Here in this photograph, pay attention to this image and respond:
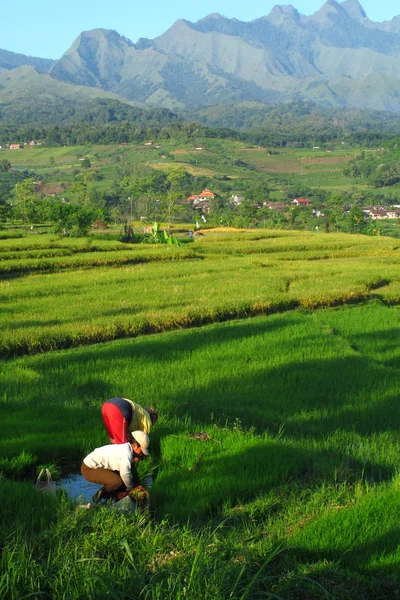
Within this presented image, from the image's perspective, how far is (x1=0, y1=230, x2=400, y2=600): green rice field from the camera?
151 inches

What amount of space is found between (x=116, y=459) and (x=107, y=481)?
17cm

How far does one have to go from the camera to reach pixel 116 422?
539 cm

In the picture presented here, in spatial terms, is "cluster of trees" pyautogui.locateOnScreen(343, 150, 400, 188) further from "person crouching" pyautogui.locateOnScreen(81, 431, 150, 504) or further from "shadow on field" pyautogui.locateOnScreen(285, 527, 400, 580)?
"shadow on field" pyautogui.locateOnScreen(285, 527, 400, 580)

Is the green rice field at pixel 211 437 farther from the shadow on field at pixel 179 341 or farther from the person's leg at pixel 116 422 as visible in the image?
the person's leg at pixel 116 422

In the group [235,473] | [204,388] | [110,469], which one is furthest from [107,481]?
[204,388]

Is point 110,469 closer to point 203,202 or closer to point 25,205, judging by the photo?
point 25,205

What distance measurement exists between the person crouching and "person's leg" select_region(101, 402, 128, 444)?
0.51ft

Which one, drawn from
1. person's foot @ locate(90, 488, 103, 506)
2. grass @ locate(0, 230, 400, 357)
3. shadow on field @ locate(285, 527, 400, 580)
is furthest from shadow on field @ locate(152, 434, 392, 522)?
grass @ locate(0, 230, 400, 357)

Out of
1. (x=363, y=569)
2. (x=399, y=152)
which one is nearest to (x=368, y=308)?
(x=363, y=569)

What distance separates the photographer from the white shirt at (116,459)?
5145 millimetres

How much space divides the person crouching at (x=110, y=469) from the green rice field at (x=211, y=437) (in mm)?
253

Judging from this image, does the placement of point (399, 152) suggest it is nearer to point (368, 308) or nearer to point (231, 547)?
point (368, 308)

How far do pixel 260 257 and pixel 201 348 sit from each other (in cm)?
1454

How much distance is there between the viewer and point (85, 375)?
28.9 ft
